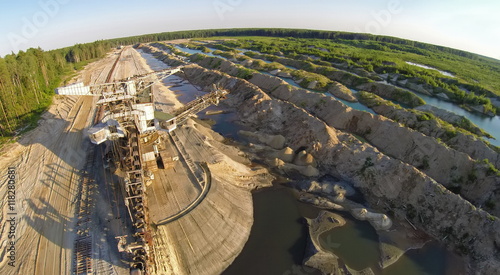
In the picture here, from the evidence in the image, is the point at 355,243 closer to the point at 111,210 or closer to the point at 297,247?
the point at 297,247

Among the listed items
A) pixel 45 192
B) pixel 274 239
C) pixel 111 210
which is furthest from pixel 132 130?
pixel 274 239

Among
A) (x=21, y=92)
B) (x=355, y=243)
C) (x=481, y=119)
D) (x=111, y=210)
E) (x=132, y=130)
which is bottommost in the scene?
(x=355, y=243)

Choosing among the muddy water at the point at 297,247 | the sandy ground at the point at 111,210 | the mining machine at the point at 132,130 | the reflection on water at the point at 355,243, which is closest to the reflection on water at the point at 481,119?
the muddy water at the point at 297,247

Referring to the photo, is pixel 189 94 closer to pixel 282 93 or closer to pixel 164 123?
pixel 282 93

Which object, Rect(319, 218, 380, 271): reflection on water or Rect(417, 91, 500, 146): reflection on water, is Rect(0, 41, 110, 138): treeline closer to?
Rect(319, 218, 380, 271): reflection on water

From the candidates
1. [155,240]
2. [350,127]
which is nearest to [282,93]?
[350,127]

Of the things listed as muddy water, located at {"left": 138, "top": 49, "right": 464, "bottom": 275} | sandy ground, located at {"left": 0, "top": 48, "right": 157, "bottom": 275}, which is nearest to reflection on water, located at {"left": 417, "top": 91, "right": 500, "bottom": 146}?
A: muddy water, located at {"left": 138, "top": 49, "right": 464, "bottom": 275}

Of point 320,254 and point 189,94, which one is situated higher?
point 189,94

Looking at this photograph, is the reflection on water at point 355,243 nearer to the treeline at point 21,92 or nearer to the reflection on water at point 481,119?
the reflection on water at point 481,119

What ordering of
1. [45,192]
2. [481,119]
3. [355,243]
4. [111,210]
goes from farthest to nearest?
[481,119] < [45,192] < [355,243] < [111,210]
